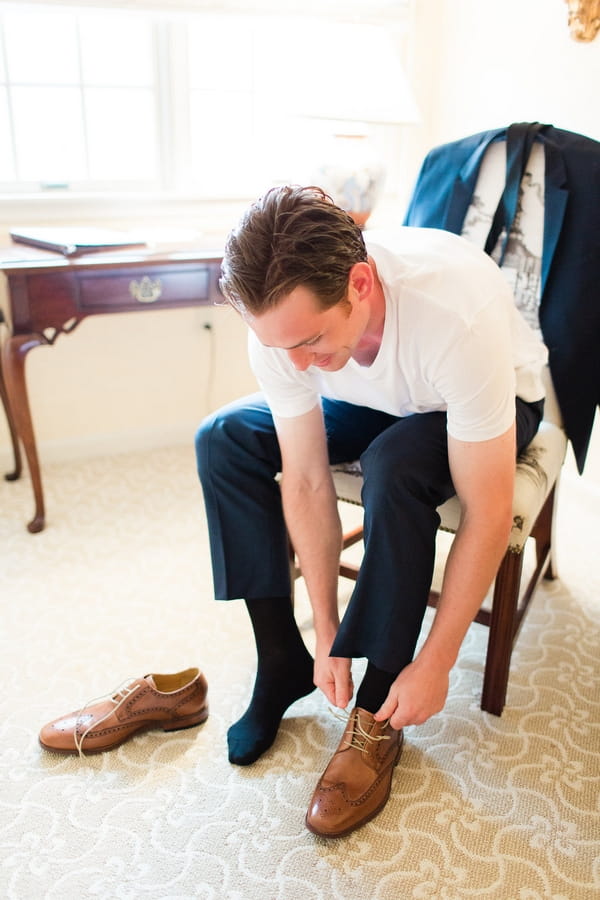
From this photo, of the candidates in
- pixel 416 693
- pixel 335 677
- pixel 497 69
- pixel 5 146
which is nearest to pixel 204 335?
pixel 5 146

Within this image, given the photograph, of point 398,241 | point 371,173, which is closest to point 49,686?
point 398,241

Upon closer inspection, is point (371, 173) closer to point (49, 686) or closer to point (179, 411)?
point (179, 411)

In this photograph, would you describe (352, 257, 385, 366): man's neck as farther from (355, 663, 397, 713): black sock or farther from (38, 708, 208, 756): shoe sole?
(38, 708, 208, 756): shoe sole

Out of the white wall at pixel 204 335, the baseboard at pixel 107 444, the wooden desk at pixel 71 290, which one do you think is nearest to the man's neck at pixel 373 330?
the wooden desk at pixel 71 290

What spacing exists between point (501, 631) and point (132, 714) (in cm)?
67

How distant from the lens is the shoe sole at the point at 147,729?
139 centimetres

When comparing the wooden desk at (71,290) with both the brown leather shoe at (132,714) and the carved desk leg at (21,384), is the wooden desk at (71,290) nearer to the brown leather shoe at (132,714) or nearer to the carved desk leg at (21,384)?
the carved desk leg at (21,384)

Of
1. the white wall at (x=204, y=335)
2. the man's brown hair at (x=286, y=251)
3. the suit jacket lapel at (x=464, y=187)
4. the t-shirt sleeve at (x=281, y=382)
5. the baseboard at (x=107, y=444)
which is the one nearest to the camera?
the man's brown hair at (x=286, y=251)

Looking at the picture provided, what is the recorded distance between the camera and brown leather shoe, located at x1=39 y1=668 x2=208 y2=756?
4.56ft

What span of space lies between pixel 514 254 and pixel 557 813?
1052 mm

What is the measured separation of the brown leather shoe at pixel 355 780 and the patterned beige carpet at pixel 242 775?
0.03 meters

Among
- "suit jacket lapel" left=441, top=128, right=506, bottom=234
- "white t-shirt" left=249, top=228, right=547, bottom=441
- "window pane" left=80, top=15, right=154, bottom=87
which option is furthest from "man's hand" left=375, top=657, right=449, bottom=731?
"window pane" left=80, top=15, right=154, bottom=87

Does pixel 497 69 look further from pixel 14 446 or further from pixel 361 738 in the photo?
pixel 361 738

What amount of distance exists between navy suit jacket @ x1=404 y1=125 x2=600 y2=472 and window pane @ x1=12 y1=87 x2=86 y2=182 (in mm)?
1339
